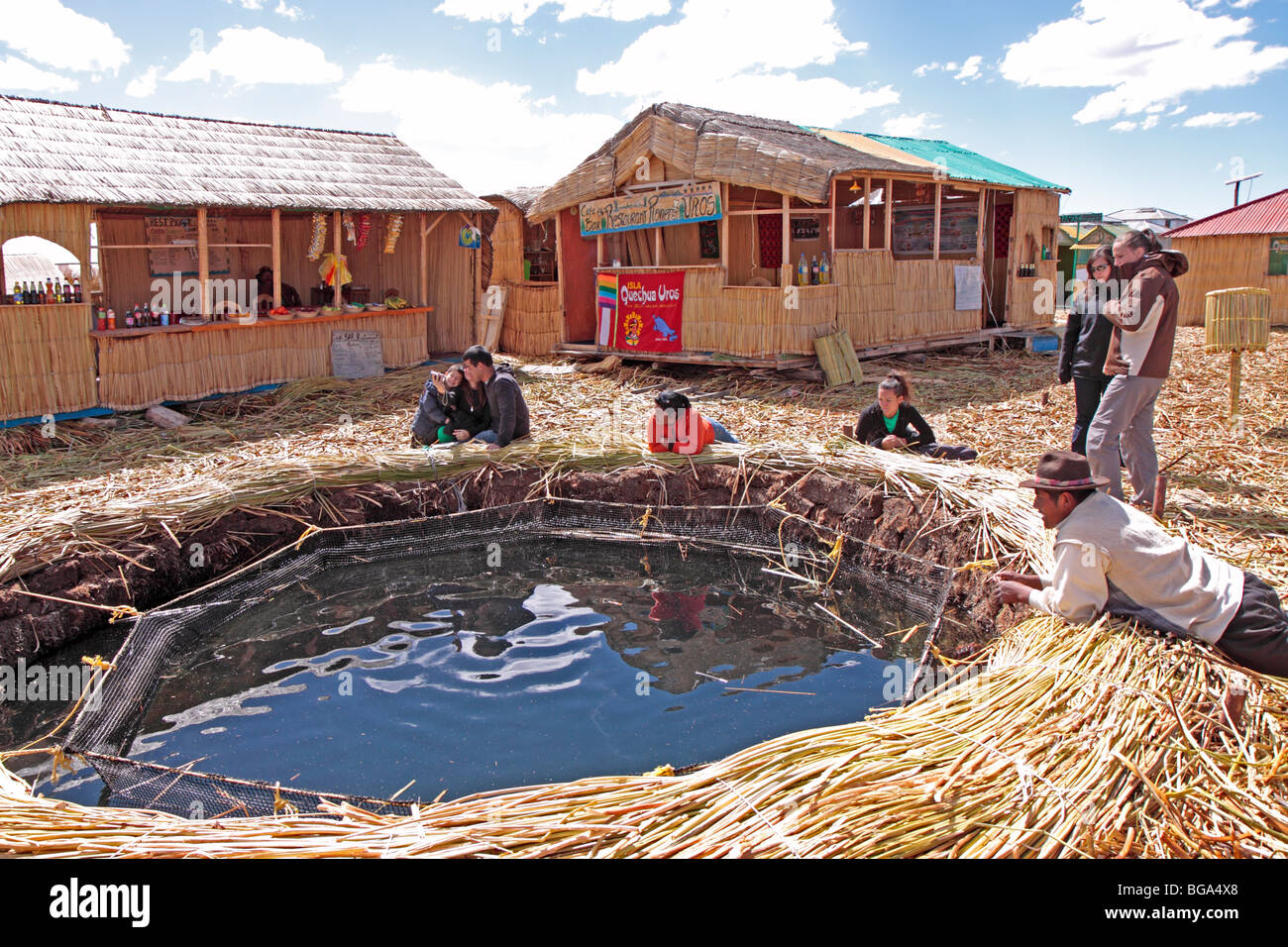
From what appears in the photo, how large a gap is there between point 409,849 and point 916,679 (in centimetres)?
266

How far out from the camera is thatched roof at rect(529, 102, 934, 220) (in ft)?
39.5

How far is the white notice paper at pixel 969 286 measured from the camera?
15562 mm

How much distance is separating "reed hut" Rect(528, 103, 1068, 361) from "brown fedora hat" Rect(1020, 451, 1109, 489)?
27.4 ft

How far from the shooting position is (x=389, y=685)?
5.35m

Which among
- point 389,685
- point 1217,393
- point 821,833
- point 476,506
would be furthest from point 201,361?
point 1217,393

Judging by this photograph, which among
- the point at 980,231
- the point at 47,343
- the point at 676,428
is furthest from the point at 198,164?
the point at 980,231

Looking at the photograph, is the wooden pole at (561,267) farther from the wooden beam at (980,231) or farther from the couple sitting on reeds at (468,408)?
the couple sitting on reeds at (468,408)

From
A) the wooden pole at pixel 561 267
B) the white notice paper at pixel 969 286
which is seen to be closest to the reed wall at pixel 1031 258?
the white notice paper at pixel 969 286

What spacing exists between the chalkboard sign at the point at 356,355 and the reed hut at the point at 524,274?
319 cm

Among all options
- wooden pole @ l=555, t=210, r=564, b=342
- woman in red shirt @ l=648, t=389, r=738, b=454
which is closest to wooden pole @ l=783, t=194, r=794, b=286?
wooden pole @ l=555, t=210, r=564, b=342

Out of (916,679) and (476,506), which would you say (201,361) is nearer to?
(476,506)

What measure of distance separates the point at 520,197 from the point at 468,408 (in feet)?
37.7

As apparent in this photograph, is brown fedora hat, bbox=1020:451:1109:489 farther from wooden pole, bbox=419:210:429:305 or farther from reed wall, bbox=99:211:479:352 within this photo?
reed wall, bbox=99:211:479:352

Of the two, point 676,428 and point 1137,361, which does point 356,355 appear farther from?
point 1137,361
